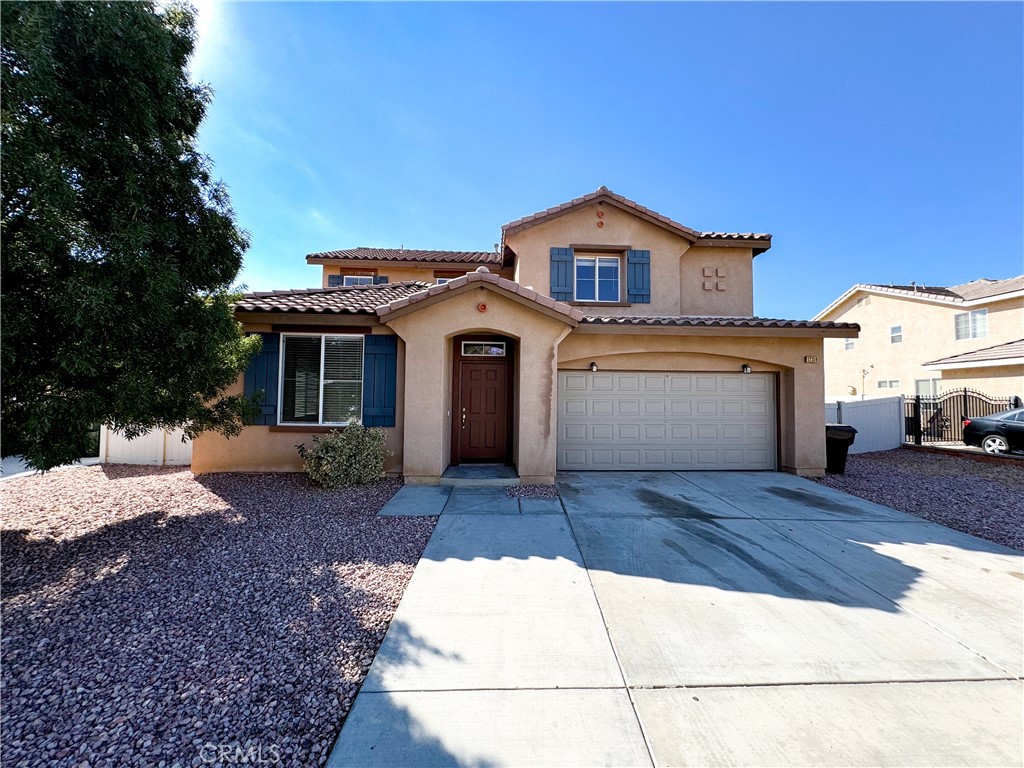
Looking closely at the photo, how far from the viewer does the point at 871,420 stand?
1273 centimetres

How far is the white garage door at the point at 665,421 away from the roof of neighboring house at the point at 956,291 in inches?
745

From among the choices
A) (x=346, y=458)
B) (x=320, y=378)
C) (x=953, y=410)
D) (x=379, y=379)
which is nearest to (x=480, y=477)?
(x=346, y=458)

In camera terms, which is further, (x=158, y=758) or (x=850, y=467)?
(x=850, y=467)

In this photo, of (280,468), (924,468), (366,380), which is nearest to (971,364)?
(924,468)

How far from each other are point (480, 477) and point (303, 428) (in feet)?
12.4

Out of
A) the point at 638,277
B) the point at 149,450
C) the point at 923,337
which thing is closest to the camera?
the point at 149,450

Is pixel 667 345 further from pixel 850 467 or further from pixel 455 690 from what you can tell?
pixel 455 690

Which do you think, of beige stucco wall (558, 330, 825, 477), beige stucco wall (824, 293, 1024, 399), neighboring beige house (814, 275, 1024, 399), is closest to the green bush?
beige stucco wall (558, 330, 825, 477)

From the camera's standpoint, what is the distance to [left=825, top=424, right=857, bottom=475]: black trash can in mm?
9062

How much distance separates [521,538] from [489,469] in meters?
3.40

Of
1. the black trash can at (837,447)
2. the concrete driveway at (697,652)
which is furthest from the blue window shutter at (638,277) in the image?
the concrete driveway at (697,652)

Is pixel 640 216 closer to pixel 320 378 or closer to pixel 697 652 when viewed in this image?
pixel 320 378

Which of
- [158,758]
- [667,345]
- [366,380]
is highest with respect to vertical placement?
[667,345]

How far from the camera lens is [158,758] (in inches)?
82.4
